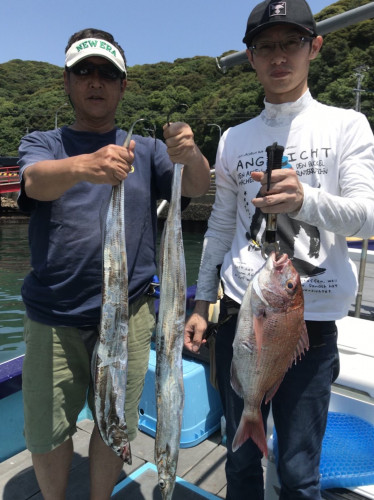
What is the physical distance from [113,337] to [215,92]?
5573 cm

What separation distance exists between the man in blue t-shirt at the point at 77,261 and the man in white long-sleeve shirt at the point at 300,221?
38cm

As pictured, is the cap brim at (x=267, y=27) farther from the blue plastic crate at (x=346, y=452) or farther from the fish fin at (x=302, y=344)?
the blue plastic crate at (x=346, y=452)

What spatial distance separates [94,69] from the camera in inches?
78.8

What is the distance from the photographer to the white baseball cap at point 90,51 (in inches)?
75.7

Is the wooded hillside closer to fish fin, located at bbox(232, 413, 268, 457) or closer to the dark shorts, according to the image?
the dark shorts

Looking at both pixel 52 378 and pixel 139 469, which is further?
pixel 139 469

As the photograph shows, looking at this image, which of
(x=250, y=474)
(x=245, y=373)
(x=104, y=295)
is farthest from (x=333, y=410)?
(x=104, y=295)

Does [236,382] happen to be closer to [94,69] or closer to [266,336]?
[266,336]

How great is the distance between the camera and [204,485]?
2871 mm

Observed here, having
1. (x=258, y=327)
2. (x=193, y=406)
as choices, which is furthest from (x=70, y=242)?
(x=193, y=406)

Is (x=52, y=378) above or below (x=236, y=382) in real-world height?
below

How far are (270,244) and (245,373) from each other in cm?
57

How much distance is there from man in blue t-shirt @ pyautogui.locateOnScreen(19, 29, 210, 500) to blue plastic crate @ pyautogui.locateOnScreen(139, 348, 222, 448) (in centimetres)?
106

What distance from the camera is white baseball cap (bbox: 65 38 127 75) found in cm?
192
